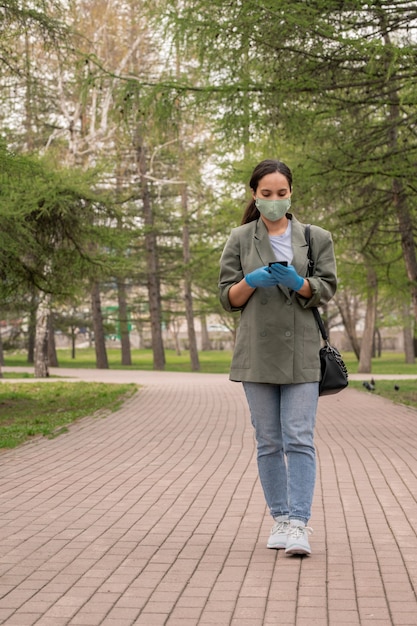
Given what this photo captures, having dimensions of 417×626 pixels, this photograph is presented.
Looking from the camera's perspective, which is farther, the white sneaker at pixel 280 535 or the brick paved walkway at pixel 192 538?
the white sneaker at pixel 280 535

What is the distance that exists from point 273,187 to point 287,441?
131 centimetres

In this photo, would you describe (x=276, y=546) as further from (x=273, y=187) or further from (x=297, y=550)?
(x=273, y=187)

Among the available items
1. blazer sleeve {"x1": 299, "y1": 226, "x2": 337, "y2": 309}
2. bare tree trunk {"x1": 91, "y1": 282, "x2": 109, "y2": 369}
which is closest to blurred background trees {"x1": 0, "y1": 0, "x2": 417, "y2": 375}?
blazer sleeve {"x1": 299, "y1": 226, "x2": 337, "y2": 309}

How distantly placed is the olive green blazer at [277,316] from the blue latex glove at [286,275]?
16cm

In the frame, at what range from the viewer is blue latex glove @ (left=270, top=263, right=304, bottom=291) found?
202 inches

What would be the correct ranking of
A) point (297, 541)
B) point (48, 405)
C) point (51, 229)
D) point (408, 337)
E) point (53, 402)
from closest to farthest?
point (297, 541) < point (51, 229) < point (48, 405) < point (53, 402) < point (408, 337)

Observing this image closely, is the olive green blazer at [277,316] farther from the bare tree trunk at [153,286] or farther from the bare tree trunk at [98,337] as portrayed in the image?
the bare tree trunk at [98,337]

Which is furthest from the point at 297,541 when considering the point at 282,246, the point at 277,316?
the point at 282,246

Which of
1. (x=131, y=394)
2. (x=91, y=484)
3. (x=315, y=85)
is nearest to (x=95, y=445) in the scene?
(x=91, y=484)

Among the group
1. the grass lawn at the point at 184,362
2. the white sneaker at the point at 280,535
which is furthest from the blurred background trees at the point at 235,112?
the grass lawn at the point at 184,362

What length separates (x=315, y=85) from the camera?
13.2m

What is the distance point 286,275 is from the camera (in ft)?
16.8

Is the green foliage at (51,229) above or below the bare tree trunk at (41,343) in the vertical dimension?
→ above

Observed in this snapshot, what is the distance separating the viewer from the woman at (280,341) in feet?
17.5
